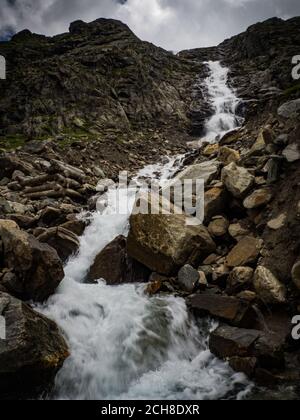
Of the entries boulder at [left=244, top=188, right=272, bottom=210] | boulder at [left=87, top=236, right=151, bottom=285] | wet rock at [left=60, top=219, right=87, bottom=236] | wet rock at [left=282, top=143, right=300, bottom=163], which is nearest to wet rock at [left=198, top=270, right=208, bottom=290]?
boulder at [left=87, top=236, right=151, bottom=285]

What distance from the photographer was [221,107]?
1672 inches

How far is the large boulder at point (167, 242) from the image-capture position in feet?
34.6

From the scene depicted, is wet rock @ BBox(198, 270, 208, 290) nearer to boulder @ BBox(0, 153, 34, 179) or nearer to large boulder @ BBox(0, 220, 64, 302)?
large boulder @ BBox(0, 220, 64, 302)

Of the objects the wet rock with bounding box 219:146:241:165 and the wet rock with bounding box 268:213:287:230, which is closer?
the wet rock with bounding box 268:213:287:230

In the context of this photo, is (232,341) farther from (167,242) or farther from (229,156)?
(229,156)

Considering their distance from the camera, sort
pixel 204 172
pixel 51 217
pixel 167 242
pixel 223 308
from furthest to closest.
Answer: pixel 51 217
pixel 204 172
pixel 167 242
pixel 223 308

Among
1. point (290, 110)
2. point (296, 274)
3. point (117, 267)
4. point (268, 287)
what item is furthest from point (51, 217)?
point (290, 110)

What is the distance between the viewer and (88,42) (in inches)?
2675

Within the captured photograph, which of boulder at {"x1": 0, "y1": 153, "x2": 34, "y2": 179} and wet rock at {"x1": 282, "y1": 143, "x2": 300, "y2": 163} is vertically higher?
wet rock at {"x1": 282, "y1": 143, "x2": 300, "y2": 163}

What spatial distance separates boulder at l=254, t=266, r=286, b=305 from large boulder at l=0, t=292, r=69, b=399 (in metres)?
4.71

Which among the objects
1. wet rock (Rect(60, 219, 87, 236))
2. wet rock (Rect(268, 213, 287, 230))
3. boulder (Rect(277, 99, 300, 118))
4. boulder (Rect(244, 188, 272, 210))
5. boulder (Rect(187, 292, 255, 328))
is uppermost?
boulder (Rect(277, 99, 300, 118))

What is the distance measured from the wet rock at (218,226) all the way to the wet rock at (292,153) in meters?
2.60

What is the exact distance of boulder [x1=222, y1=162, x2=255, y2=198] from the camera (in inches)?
440

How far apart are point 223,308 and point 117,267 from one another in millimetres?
4115
